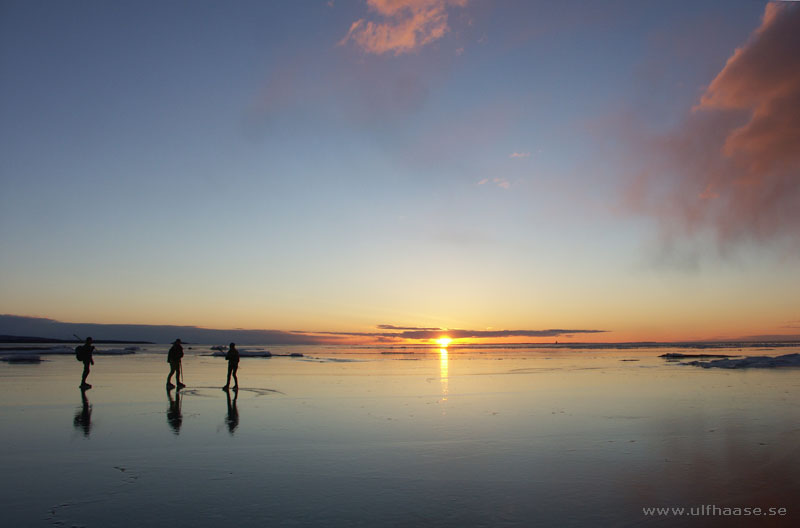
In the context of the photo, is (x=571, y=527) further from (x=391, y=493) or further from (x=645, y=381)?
(x=645, y=381)

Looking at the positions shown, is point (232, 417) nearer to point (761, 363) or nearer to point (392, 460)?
point (392, 460)

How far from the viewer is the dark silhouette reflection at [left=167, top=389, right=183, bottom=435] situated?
12.4 meters

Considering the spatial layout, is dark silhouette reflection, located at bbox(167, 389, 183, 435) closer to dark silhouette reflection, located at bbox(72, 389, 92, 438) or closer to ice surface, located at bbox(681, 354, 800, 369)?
dark silhouette reflection, located at bbox(72, 389, 92, 438)

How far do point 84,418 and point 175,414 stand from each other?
2309mm

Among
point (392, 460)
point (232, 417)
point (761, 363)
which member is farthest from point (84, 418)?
point (761, 363)

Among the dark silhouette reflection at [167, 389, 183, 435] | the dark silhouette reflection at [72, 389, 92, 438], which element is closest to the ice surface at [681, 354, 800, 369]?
the dark silhouette reflection at [167, 389, 183, 435]

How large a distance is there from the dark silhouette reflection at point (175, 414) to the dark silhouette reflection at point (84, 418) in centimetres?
185

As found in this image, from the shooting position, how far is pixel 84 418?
13.7 m

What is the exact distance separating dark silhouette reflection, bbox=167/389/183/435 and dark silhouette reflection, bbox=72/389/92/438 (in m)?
1.85

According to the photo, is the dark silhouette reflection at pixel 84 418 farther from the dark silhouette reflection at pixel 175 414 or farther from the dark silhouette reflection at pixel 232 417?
the dark silhouette reflection at pixel 232 417

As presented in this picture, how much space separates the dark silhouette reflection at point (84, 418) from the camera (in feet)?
39.8

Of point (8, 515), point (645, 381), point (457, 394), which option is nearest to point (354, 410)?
point (457, 394)

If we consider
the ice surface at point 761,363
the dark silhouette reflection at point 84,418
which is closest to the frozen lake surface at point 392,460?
Answer: the dark silhouette reflection at point 84,418

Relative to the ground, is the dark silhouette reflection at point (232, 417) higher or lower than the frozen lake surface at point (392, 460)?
lower
